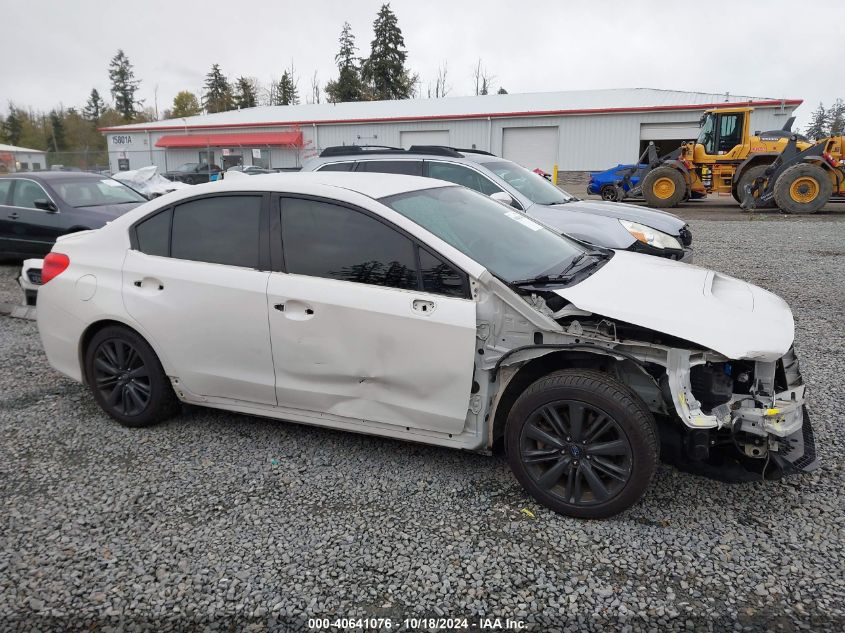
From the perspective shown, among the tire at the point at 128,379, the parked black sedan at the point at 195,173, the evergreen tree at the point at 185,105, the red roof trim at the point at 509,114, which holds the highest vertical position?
the evergreen tree at the point at 185,105

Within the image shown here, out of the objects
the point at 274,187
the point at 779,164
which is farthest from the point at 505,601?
the point at 779,164

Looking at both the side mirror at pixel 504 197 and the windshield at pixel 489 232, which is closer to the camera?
the windshield at pixel 489 232

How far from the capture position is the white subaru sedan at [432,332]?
292cm

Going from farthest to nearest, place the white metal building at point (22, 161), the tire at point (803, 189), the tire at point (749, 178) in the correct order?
the white metal building at point (22, 161) → the tire at point (749, 178) → the tire at point (803, 189)

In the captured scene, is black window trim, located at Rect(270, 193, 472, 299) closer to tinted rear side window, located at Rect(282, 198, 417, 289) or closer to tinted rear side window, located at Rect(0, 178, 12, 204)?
tinted rear side window, located at Rect(282, 198, 417, 289)

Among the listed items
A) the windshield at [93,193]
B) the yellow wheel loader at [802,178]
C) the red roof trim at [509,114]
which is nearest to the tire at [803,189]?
the yellow wheel loader at [802,178]

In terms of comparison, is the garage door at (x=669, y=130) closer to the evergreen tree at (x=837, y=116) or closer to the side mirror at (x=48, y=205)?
the side mirror at (x=48, y=205)

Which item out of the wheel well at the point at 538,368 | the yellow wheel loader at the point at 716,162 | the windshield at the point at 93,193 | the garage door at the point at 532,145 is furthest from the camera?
the garage door at the point at 532,145

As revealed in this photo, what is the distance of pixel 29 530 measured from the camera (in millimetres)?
3053

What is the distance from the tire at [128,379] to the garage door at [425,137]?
30.2 meters

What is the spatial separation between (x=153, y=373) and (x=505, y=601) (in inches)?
104

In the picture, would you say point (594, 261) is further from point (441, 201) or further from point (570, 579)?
point (570, 579)

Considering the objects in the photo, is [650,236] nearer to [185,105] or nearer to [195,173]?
[195,173]

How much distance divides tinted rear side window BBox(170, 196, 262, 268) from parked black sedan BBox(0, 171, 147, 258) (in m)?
5.92
